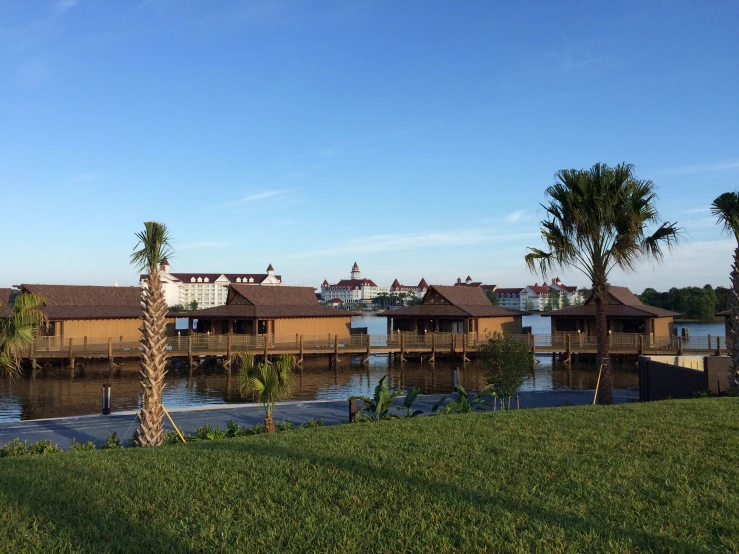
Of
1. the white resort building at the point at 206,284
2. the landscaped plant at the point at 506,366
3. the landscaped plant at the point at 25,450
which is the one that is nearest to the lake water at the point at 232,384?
the landscaped plant at the point at 506,366

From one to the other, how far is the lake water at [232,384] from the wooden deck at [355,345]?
3.86 ft

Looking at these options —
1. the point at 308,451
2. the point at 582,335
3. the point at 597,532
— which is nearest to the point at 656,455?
the point at 597,532

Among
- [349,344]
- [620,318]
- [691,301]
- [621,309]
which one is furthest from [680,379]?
[691,301]

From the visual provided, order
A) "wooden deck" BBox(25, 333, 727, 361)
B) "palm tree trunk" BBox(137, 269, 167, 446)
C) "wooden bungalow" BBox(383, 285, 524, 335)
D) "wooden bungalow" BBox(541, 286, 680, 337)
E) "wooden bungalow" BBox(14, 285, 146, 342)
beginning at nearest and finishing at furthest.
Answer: "palm tree trunk" BBox(137, 269, 167, 446)
"wooden deck" BBox(25, 333, 727, 361)
"wooden bungalow" BBox(14, 285, 146, 342)
"wooden bungalow" BBox(541, 286, 680, 337)
"wooden bungalow" BBox(383, 285, 524, 335)

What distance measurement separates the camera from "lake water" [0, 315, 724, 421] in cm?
2809

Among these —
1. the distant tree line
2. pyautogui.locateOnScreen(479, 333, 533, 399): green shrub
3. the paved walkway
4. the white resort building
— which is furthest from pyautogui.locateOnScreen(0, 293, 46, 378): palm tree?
the white resort building

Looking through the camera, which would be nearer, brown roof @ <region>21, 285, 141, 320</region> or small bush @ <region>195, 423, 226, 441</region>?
small bush @ <region>195, 423, 226, 441</region>

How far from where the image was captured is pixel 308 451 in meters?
8.98

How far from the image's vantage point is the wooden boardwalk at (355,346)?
4003cm

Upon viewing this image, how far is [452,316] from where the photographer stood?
4694cm

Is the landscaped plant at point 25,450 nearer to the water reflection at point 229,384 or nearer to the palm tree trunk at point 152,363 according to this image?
the palm tree trunk at point 152,363

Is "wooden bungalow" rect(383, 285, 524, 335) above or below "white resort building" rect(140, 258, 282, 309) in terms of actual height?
below

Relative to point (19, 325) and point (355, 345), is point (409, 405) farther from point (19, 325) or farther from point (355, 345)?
point (355, 345)

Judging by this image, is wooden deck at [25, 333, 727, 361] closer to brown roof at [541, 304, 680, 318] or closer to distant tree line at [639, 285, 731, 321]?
brown roof at [541, 304, 680, 318]
